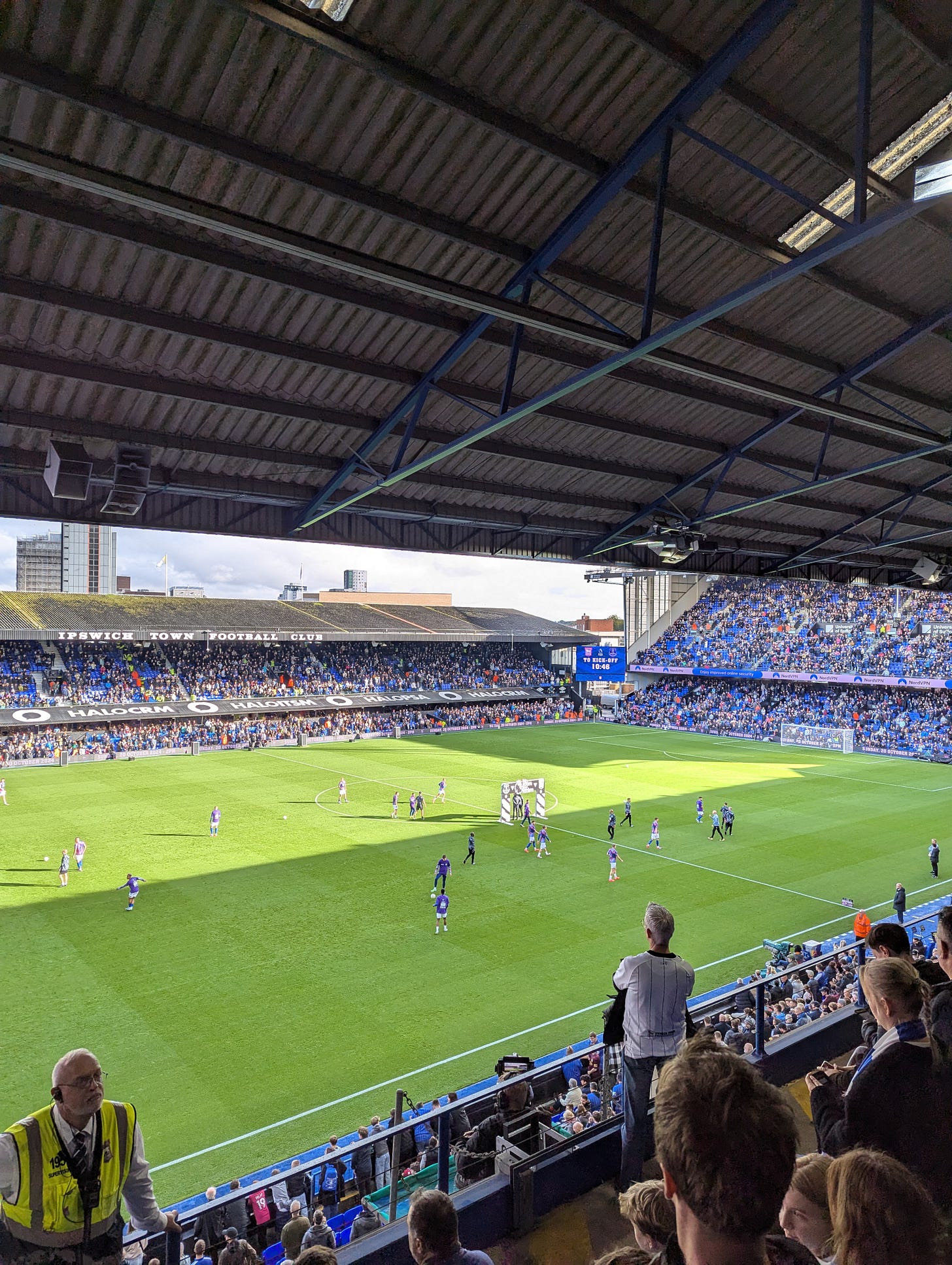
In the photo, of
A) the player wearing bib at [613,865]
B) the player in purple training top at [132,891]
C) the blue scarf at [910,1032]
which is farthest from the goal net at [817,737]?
the blue scarf at [910,1032]

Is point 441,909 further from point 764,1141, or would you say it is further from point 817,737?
point 817,737

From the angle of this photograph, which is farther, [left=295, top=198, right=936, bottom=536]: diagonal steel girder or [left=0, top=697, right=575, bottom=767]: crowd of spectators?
[left=0, top=697, right=575, bottom=767]: crowd of spectators

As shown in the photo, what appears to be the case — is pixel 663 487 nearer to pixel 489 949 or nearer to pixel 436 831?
pixel 489 949

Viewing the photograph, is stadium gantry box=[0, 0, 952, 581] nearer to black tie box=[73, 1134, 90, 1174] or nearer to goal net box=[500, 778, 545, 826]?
black tie box=[73, 1134, 90, 1174]

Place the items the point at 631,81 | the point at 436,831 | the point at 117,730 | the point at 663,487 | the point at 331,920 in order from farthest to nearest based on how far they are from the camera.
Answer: the point at 117,730
the point at 436,831
the point at 331,920
the point at 663,487
the point at 631,81

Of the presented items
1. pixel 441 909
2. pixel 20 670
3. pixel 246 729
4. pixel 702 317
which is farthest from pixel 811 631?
pixel 702 317

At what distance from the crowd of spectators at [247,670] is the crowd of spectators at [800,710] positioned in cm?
1062

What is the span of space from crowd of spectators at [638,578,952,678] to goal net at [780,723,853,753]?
5645mm

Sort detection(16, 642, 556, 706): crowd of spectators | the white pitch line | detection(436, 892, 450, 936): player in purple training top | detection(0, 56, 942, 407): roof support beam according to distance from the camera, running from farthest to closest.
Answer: detection(16, 642, 556, 706): crowd of spectators < the white pitch line < detection(436, 892, 450, 936): player in purple training top < detection(0, 56, 942, 407): roof support beam

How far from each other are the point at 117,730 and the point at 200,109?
154ft

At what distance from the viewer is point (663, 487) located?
16531 millimetres

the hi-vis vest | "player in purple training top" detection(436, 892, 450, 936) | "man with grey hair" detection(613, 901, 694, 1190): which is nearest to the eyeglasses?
the hi-vis vest

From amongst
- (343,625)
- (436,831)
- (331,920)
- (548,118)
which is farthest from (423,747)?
(548,118)

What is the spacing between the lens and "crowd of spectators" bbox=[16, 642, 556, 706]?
50.5m
